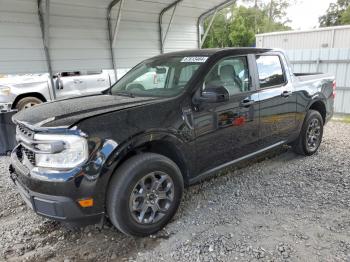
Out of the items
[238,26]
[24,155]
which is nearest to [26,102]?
[24,155]

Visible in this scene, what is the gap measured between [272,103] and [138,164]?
2.23m

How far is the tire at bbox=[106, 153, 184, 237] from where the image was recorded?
2.60m

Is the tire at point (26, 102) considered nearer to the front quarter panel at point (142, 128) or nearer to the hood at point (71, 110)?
the hood at point (71, 110)

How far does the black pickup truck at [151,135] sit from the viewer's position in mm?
2434

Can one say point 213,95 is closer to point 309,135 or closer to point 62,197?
point 62,197

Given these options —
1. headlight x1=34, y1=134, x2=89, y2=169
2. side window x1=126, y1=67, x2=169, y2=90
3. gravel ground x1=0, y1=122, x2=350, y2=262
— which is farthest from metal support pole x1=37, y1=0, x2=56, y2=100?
headlight x1=34, y1=134, x2=89, y2=169

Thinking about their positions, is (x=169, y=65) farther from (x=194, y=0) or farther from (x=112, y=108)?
(x=194, y=0)

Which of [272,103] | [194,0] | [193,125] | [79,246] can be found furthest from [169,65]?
[194,0]

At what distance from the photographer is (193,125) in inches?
121

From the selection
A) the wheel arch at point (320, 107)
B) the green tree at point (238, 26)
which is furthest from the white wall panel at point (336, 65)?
the green tree at point (238, 26)

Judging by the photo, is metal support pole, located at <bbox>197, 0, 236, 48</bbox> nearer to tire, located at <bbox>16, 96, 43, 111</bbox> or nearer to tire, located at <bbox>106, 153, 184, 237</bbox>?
tire, located at <bbox>16, 96, 43, 111</bbox>

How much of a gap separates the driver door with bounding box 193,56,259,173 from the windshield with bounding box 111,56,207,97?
26cm

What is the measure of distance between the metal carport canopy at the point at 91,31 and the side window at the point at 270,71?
A: 6.89 meters

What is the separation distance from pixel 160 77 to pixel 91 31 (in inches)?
296
